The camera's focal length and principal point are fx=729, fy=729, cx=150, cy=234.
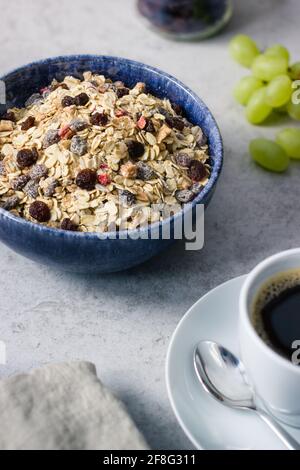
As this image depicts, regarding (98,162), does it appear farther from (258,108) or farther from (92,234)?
(258,108)

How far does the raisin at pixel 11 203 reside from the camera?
3.15 feet

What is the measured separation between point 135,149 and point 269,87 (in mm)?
336

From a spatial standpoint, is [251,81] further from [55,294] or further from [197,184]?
[55,294]

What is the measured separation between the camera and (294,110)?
4.09ft

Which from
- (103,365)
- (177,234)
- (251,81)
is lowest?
(103,365)

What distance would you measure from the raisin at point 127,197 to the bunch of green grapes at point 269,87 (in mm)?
382

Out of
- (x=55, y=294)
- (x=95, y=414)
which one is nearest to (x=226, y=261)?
(x=55, y=294)

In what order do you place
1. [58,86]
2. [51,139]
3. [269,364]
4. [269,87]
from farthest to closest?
1. [269,87]
2. [58,86]
3. [51,139]
4. [269,364]

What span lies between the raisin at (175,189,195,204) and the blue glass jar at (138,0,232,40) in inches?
22.1

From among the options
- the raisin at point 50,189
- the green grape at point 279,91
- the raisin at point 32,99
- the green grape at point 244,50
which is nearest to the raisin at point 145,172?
the raisin at point 50,189

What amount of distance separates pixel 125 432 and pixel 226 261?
37 cm

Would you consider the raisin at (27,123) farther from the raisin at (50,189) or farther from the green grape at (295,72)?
the green grape at (295,72)

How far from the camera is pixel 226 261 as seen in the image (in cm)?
107

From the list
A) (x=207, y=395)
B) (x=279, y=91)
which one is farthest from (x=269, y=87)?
(x=207, y=395)
